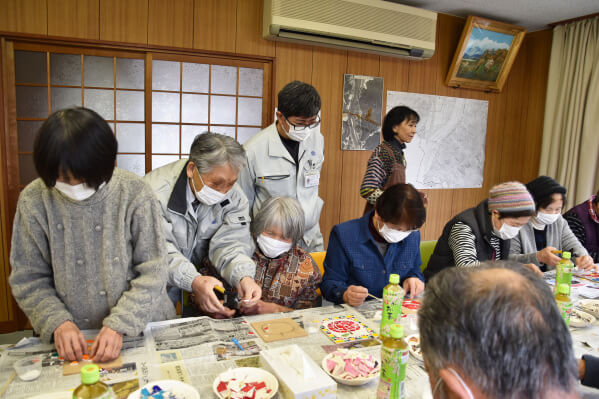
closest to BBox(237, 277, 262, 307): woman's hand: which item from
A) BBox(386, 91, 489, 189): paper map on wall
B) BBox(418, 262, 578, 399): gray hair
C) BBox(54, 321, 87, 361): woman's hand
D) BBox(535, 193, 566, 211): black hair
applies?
BBox(54, 321, 87, 361): woman's hand

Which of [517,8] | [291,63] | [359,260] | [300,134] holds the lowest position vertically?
[359,260]

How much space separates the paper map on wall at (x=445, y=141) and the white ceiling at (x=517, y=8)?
87cm

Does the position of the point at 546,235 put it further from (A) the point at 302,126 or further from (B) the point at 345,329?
(B) the point at 345,329

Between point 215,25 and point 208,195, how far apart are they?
2.10m

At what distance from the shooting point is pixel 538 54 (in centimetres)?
471

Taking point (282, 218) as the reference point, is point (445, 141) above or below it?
above

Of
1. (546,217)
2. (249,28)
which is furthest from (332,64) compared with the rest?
(546,217)

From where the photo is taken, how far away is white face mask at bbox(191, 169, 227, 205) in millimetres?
1719

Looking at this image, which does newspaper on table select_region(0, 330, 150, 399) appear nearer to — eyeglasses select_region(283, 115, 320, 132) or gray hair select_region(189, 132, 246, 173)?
gray hair select_region(189, 132, 246, 173)

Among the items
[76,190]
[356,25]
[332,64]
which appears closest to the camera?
[76,190]

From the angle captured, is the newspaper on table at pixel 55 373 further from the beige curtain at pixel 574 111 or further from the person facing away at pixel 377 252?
the beige curtain at pixel 574 111

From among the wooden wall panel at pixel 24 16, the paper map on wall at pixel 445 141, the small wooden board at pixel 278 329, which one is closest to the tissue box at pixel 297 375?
the small wooden board at pixel 278 329

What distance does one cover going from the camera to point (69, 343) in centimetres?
115

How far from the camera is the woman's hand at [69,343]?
115 cm
